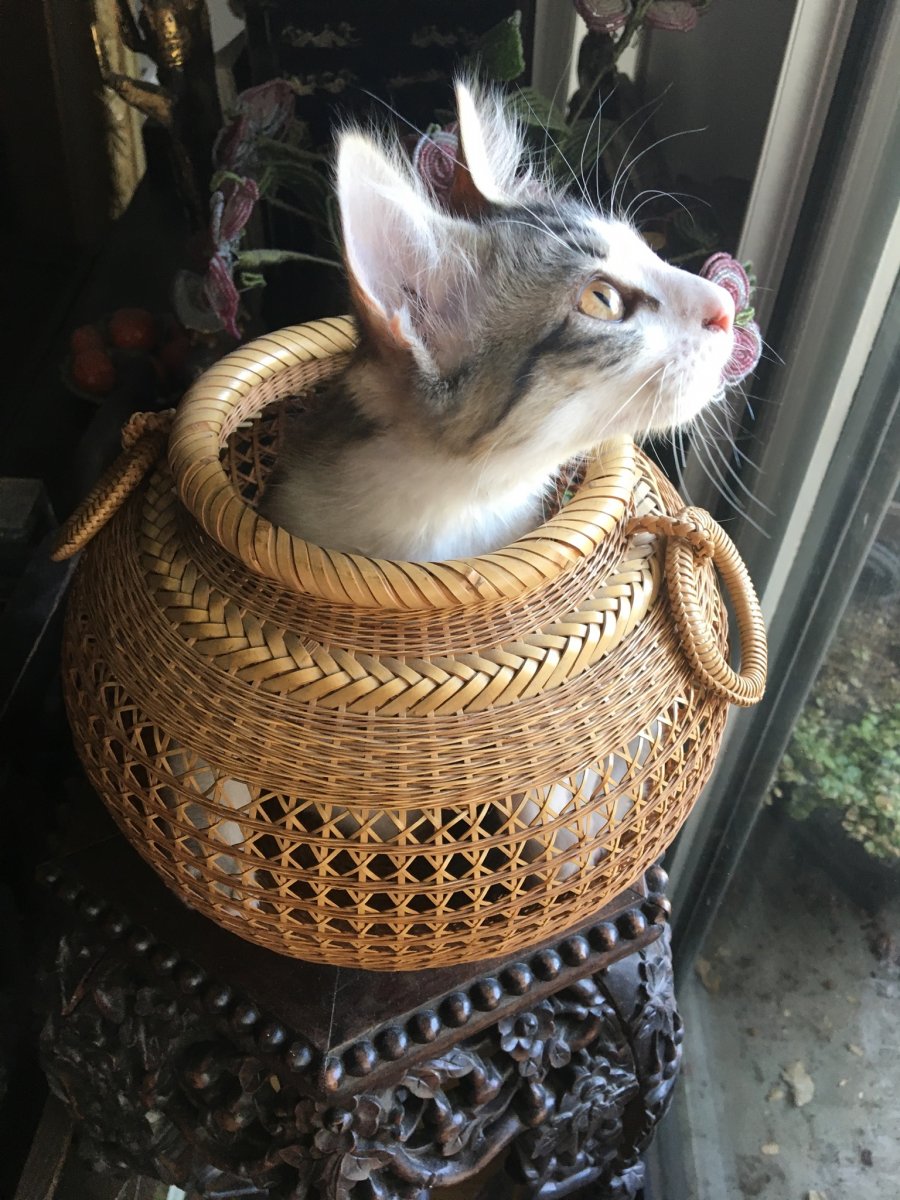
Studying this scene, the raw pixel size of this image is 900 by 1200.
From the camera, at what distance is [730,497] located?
0.88 m

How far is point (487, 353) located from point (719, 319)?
5.7 inches

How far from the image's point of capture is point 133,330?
45.3 inches

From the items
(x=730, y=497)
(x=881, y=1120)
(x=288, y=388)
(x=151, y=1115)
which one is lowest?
(x=881, y=1120)

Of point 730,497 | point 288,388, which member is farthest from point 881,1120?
point 288,388

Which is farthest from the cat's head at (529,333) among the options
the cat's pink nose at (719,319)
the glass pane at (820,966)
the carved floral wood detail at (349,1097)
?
the carved floral wood detail at (349,1097)

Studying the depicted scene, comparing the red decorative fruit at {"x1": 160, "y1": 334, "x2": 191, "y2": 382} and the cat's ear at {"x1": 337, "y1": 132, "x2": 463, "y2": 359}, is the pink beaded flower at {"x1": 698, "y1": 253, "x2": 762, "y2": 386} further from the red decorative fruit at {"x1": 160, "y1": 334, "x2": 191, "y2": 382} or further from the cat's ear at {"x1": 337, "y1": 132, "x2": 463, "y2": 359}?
the red decorative fruit at {"x1": 160, "y1": 334, "x2": 191, "y2": 382}

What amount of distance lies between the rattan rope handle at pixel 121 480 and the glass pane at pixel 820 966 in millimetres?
574

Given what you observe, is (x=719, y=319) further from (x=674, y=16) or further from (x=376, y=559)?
(x=674, y=16)

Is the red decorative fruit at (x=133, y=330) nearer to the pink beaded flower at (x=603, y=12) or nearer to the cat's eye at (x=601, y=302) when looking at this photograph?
the pink beaded flower at (x=603, y=12)

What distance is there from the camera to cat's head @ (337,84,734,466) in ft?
1.81

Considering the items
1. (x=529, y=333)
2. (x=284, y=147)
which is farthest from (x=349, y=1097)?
(x=284, y=147)

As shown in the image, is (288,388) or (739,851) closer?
(288,388)

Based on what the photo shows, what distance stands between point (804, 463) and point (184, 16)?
31.6 inches

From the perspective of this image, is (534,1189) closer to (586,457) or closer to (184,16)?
(586,457)
